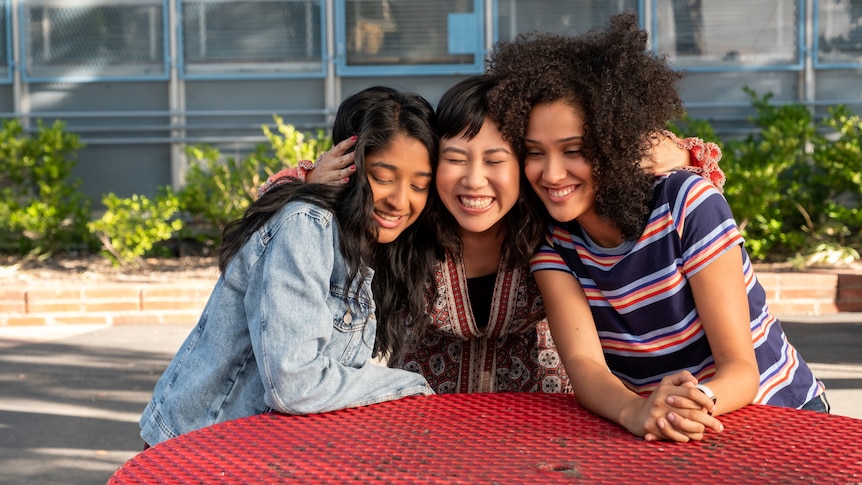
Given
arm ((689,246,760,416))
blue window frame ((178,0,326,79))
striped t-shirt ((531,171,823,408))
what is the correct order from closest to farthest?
arm ((689,246,760,416)), striped t-shirt ((531,171,823,408)), blue window frame ((178,0,326,79))

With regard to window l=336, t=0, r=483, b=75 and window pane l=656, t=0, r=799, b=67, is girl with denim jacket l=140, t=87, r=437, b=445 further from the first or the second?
window pane l=656, t=0, r=799, b=67

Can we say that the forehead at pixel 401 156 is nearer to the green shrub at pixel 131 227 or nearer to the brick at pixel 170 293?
the brick at pixel 170 293

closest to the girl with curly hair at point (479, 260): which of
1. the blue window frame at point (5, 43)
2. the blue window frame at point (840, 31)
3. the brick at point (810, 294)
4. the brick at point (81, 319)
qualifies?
the brick at point (810, 294)

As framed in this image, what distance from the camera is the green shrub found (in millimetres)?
7852

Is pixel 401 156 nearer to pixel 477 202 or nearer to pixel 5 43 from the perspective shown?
pixel 477 202

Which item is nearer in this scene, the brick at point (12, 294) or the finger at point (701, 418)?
the finger at point (701, 418)

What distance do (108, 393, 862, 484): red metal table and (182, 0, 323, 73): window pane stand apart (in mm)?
7513

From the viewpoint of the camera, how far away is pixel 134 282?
24.9 ft

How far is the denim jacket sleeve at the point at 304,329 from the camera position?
82.6 inches

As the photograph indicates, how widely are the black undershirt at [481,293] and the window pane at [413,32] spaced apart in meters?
6.59

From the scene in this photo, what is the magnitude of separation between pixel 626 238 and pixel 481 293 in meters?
0.56

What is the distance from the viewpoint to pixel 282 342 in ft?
6.97

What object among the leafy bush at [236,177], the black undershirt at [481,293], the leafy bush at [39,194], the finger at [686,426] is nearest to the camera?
the finger at [686,426]

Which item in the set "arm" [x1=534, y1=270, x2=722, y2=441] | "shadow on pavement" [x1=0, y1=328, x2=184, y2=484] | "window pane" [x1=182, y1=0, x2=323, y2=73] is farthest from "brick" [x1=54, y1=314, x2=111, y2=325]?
"arm" [x1=534, y1=270, x2=722, y2=441]
